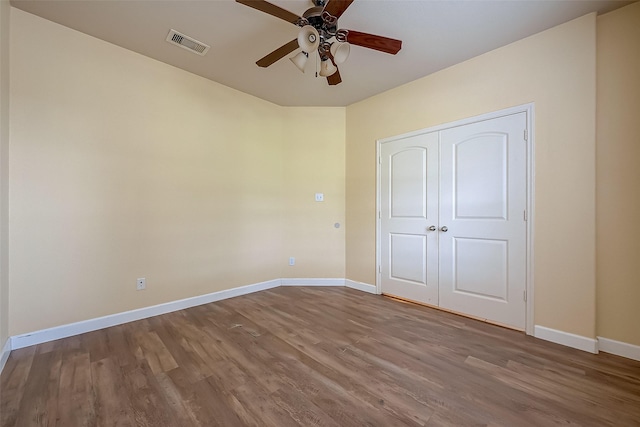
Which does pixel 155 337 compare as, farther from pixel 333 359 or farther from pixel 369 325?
pixel 369 325

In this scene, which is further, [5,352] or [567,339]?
[567,339]

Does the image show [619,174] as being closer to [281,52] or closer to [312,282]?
[281,52]

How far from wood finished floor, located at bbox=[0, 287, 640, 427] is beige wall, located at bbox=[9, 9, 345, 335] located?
55cm

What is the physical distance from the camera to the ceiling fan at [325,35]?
1.66 metres

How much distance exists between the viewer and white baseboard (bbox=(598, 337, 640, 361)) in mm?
1915

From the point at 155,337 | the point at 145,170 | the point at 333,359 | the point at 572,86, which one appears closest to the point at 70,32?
the point at 145,170

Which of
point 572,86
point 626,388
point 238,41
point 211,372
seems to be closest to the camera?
point 626,388

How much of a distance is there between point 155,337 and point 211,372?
0.85 metres

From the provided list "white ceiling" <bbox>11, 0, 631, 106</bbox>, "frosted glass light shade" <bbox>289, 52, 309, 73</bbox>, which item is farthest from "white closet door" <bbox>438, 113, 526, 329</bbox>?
"frosted glass light shade" <bbox>289, 52, 309, 73</bbox>

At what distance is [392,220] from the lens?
11.0 ft

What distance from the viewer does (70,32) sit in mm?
2258

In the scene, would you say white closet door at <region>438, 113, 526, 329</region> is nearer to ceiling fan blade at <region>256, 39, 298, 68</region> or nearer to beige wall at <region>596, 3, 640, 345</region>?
beige wall at <region>596, 3, 640, 345</region>

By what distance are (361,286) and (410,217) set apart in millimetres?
1217

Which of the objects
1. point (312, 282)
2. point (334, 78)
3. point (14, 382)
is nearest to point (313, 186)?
point (312, 282)
